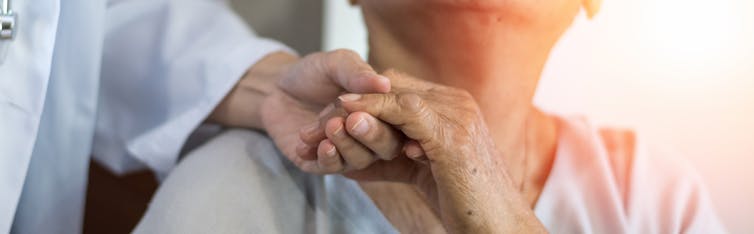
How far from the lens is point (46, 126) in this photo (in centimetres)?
84

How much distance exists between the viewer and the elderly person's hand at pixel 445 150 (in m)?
0.56

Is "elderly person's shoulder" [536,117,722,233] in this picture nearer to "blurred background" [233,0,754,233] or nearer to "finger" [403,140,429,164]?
"blurred background" [233,0,754,233]

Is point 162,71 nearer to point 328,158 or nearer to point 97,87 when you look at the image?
point 97,87

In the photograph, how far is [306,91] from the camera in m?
0.74

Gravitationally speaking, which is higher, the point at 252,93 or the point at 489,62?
the point at 489,62

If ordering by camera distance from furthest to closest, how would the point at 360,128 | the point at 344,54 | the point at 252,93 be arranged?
the point at 252,93 < the point at 344,54 < the point at 360,128

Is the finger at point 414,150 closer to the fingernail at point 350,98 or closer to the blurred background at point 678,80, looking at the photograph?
the fingernail at point 350,98

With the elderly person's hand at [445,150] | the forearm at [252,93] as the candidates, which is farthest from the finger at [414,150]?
the forearm at [252,93]

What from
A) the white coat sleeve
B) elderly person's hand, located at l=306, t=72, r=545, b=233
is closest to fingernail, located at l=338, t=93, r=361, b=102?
elderly person's hand, located at l=306, t=72, r=545, b=233

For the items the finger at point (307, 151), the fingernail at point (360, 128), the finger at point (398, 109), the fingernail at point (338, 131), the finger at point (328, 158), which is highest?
the finger at point (398, 109)

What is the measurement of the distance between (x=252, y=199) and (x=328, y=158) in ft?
0.53

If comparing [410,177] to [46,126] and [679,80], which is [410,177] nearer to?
[679,80]

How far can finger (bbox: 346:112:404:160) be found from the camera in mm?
553

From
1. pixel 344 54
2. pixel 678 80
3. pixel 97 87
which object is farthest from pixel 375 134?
pixel 97 87
